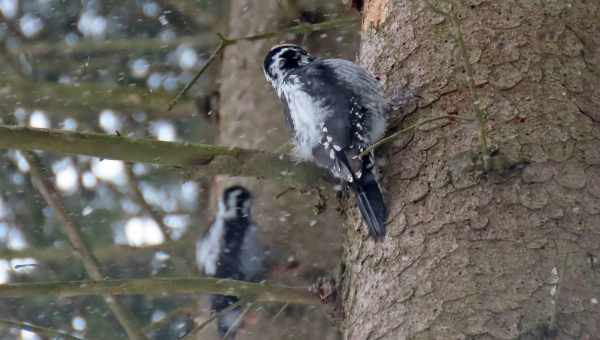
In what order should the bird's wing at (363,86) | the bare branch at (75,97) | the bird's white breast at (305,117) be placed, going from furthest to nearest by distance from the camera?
the bare branch at (75,97)
the bird's white breast at (305,117)
the bird's wing at (363,86)

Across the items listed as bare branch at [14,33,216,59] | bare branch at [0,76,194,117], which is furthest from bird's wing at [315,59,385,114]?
bare branch at [14,33,216,59]

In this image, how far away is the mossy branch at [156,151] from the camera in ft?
8.75

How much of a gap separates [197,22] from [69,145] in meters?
A: 2.83

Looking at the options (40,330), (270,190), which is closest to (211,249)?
(270,190)

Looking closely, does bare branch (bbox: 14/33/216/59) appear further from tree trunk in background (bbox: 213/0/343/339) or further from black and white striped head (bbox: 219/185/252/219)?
black and white striped head (bbox: 219/185/252/219)

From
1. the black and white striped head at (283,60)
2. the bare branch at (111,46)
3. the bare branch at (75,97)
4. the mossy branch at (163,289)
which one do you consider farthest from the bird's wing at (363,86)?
the bare branch at (111,46)

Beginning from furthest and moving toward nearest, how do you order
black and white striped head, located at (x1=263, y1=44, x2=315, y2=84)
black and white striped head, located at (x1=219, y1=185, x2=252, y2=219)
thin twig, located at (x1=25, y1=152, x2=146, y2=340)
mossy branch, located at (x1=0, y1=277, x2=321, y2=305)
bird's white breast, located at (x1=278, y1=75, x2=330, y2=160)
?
black and white striped head, located at (x1=219, y1=185, x2=252, y2=219), black and white striped head, located at (x1=263, y1=44, x2=315, y2=84), thin twig, located at (x1=25, y1=152, x2=146, y2=340), bird's white breast, located at (x1=278, y1=75, x2=330, y2=160), mossy branch, located at (x1=0, y1=277, x2=321, y2=305)

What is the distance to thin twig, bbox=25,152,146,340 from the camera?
341 centimetres

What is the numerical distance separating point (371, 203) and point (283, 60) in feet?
4.17

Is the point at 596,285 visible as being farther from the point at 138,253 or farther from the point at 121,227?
the point at 121,227

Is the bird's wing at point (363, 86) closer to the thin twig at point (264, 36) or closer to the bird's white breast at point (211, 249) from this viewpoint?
the thin twig at point (264, 36)

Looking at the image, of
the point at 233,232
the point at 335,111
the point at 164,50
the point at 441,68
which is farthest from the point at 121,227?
the point at 441,68

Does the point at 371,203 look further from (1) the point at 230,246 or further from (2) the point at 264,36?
(1) the point at 230,246

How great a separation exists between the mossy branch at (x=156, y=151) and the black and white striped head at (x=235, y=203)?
177 centimetres
